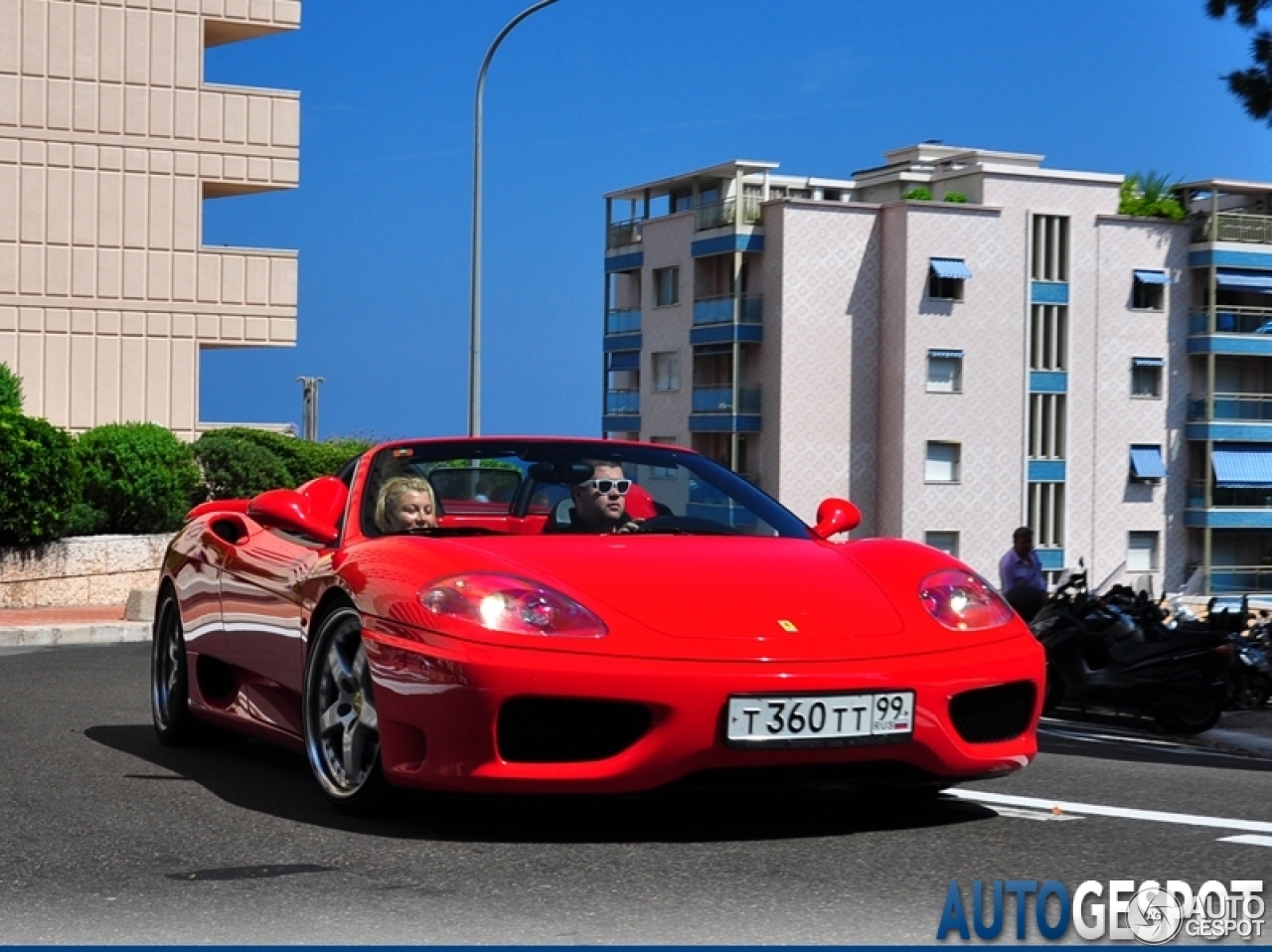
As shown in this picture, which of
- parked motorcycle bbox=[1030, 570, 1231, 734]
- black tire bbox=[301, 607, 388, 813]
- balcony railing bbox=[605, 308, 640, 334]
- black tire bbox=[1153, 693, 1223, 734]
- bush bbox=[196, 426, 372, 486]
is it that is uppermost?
balcony railing bbox=[605, 308, 640, 334]

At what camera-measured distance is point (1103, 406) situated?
286ft

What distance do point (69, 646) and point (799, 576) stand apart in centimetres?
1270

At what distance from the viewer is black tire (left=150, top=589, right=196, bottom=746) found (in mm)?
8656

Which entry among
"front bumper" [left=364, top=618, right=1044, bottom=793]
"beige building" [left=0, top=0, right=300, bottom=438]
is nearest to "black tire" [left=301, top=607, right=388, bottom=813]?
"front bumper" [left=364, top=618, right=1044, bottom=793]

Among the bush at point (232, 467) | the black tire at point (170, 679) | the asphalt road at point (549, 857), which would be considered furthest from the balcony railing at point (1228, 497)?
the asphalt road at point (549, 857)

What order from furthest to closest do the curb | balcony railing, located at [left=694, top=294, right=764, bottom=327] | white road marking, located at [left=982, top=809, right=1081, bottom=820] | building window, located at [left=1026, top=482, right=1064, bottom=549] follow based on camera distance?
building window, located at [left=1026, top=482, right=1064, bottom=549] → balcony railing, located at [left=694, top=294, right=764, bottom=327] → the curb → white road marking, located at [left=982, top=809, right=1081, bottom=820]

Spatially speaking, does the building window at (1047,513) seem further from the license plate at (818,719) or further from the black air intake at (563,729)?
the black air intake at (563,729)

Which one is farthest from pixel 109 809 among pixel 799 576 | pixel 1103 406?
pixel 1103 406

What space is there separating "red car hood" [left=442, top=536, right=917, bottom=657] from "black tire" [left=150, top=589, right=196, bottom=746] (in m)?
2.65

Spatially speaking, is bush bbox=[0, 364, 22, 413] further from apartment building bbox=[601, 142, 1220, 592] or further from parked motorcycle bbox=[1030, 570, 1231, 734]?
apartment building bbox=[601, 142, 1220, 592]

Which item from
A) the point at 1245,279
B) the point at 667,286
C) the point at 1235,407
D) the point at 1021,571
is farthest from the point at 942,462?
the point at 1021,571

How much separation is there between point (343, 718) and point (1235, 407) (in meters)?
86.3

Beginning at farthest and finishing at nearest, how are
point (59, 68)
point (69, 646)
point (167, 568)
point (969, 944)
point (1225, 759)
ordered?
point (59, 68) < point (69, 646) < point (1225, 759) < point (167, 568) < point (969, 944)

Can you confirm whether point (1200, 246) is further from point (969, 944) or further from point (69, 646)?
point (969, 944)
